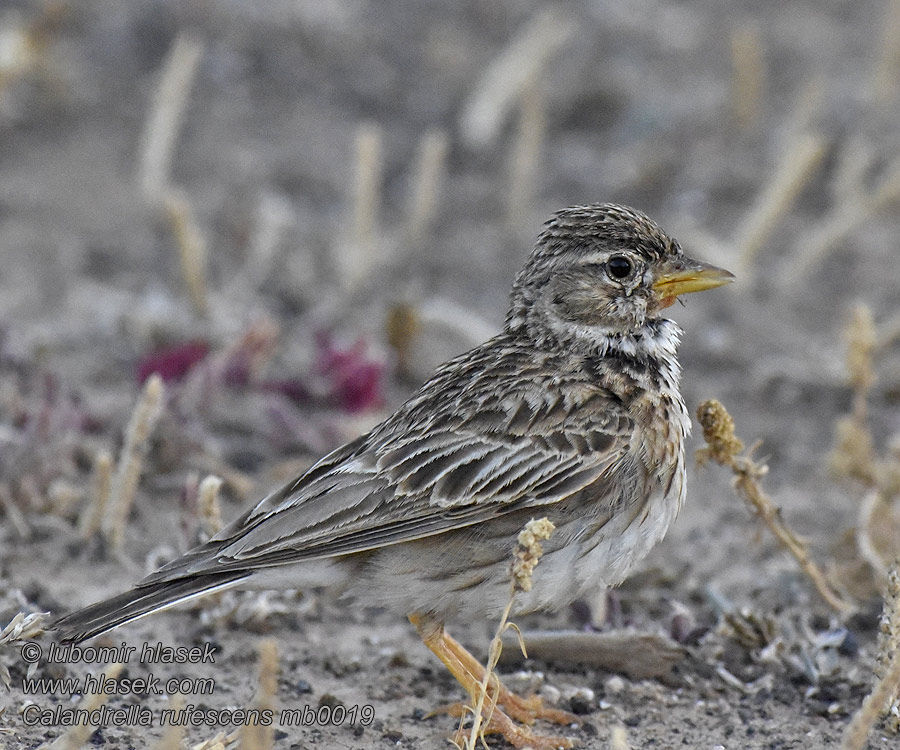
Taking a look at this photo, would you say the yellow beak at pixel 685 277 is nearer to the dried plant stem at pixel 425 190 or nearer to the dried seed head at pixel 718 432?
the dried seed head at pixel 718 432

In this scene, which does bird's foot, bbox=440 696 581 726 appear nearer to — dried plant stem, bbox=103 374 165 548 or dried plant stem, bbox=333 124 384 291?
dried plant stem, bbox=103 374 165 548

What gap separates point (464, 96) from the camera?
1033 centimetres

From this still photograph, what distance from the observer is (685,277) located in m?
5.24

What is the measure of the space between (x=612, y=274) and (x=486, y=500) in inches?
43.7

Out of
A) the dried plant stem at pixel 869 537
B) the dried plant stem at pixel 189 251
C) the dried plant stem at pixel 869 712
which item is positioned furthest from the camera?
the dried plant stem at pixel 189 251

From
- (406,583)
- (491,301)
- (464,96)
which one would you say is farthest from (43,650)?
(464,96)

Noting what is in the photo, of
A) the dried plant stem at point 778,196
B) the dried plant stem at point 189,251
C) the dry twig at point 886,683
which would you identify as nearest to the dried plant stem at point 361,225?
the dried plant stem at point 189,251

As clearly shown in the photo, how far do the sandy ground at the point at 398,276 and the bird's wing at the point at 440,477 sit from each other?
628mm

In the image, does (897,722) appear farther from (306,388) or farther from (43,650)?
(306,388)

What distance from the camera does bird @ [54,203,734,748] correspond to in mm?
4613

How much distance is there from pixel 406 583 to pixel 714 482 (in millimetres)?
2752

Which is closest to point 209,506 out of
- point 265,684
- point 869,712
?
point 265,684

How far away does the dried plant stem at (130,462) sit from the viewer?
5.23 meters

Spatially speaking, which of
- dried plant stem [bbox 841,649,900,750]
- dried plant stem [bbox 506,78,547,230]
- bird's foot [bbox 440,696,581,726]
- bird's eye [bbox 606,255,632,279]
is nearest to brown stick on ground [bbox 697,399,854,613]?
bird's eye [bbox 606,255,632,279]
